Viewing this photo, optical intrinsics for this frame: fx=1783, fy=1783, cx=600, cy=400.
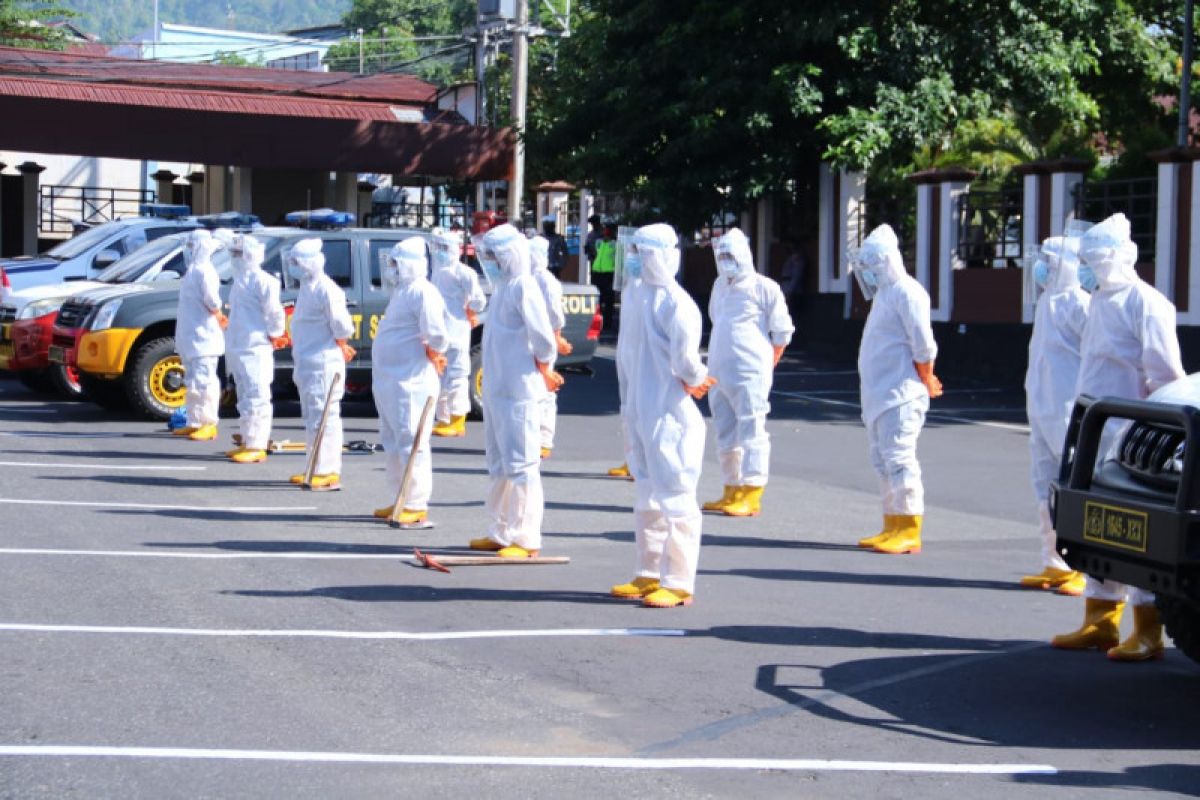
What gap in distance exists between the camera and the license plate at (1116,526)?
6.60 metres

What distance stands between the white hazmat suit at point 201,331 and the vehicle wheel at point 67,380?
3331 millimetres

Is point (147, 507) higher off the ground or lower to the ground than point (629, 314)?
lower

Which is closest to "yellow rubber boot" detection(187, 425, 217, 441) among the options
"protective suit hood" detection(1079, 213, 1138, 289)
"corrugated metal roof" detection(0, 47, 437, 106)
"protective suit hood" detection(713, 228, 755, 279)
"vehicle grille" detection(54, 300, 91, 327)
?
"vehicle grille" detection(54, 300, 91, 327)

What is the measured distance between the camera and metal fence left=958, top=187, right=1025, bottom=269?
76.8 ft

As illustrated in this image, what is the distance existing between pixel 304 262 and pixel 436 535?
2.95 meters

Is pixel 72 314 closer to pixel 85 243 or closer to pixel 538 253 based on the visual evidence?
pixel 85 243

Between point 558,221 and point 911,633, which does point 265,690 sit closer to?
point 911,633

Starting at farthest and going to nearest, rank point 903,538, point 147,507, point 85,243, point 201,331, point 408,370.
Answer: point 85,243 → point 201,331 → point 147,507 → point 408,370 → point 903,538

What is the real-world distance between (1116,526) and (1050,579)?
315 cm

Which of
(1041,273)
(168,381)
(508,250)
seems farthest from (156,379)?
(1041,273)

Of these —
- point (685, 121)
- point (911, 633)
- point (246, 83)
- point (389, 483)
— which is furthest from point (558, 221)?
point (911, 633)

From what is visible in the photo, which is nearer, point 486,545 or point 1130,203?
point 486,545

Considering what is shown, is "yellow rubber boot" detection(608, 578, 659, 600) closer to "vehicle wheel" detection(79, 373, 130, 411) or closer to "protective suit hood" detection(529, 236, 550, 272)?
"protective suit hood" detection(529, 236, 550, 272)

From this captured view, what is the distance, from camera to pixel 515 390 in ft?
34.1
